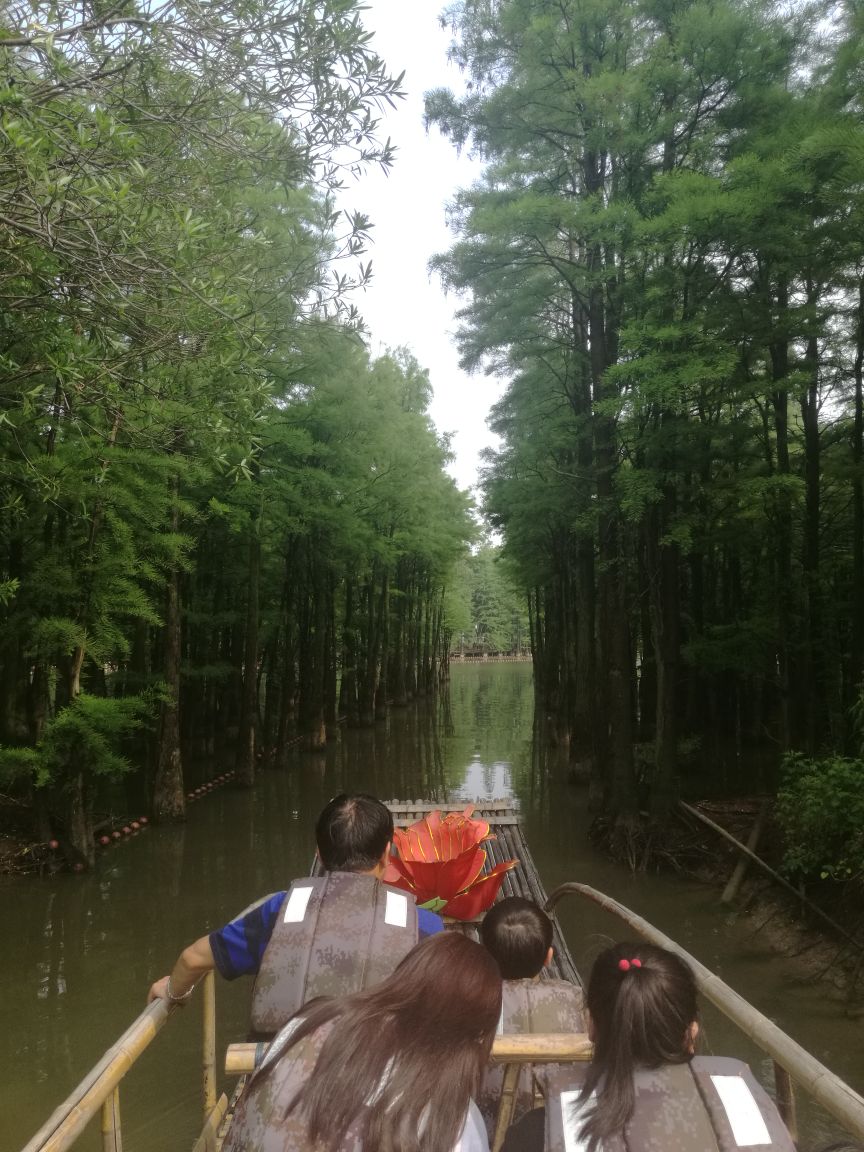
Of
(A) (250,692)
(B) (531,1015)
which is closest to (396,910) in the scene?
(B) (531,1015)

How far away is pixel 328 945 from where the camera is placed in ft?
7.82

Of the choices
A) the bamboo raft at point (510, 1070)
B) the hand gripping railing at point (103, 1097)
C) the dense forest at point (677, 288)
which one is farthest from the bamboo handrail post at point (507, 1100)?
the dense forest at point (677, 288)

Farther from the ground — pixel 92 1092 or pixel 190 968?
pixel 190 968

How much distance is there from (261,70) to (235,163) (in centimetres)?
135

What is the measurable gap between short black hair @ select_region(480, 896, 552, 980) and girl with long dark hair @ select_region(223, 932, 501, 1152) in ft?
5.12

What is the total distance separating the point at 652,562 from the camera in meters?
12.0

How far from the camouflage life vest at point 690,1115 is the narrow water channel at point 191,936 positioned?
14.0 ft

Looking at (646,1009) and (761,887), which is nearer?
(646,1009)

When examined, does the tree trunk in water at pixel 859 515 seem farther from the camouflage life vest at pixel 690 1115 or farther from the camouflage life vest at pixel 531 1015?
the camouflage life vest at pixel 690 1115

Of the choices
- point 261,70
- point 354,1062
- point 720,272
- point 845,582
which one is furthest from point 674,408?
point 354,1062

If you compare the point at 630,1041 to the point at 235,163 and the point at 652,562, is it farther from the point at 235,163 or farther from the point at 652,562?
the point at 652,562

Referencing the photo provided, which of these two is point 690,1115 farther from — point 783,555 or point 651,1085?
point 783,555

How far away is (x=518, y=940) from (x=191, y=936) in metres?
7.28

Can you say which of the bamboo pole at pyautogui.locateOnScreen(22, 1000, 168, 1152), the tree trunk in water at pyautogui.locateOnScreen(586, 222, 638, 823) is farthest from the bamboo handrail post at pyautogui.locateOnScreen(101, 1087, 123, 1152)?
the tree trunk in water at pyautogui.locateOnScreen(586, 222, 638, 823)
